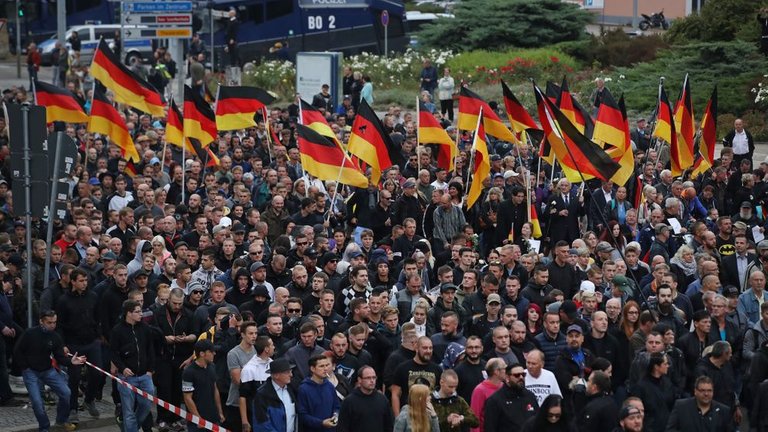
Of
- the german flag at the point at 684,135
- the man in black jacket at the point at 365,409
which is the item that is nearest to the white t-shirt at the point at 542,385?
the man in black jacket at the point at 365,409

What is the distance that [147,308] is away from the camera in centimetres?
1530

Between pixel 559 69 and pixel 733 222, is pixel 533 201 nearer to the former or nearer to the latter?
pixel 733 222

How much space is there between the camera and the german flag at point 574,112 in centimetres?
2141

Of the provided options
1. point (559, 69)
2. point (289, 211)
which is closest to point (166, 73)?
point (559, 69)

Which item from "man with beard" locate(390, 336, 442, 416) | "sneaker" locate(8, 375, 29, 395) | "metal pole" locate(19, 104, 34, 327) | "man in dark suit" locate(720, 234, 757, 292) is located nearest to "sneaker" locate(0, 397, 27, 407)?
"sneaker" locate(8, 375, 29, 395)

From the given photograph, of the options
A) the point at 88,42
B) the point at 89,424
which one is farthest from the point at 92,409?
the point at 88,42

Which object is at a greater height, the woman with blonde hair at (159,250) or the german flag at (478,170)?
the german flag at (478,170)

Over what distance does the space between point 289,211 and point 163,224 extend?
92.5 inches

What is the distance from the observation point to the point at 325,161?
66.0 feet

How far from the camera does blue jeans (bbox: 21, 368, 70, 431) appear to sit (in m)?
14.5

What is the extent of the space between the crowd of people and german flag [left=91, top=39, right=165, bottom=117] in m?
1.55

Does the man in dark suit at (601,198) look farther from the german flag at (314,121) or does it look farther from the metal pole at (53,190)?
the metal pole at (53,190)

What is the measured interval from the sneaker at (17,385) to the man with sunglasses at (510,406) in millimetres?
6503

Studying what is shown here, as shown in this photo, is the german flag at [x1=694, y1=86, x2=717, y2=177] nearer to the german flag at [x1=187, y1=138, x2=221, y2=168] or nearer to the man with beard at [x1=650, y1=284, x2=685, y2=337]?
the german flag at [x1=187, y1=138, x2=221, y2=168]
